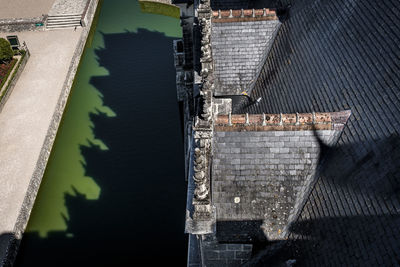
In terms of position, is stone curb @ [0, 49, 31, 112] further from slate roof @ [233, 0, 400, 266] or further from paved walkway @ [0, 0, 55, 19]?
slate roof @ [233, 0, 400, 266]

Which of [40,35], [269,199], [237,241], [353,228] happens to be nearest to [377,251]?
[353,228]

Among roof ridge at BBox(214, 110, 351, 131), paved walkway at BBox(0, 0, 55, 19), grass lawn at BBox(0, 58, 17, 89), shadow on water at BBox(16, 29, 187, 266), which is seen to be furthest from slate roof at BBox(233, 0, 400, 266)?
paved walkway at BBox(0, 0, 55, 19)

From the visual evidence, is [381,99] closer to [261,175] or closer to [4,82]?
[261,175]

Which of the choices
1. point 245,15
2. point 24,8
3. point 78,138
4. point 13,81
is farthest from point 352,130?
point 24,8

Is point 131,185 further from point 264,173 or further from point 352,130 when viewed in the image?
point 352,130

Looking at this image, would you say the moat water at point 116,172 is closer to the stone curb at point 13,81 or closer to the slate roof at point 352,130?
the stone curb at point 13,81

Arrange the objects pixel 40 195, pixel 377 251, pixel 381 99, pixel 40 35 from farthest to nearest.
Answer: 1. pixel 40 35
2. pixel 40 195
3. pixel 381 99
4. pixel 377 251

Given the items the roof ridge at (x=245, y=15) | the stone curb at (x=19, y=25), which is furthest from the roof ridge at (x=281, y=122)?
the stone curb at (x=19, y=25)
